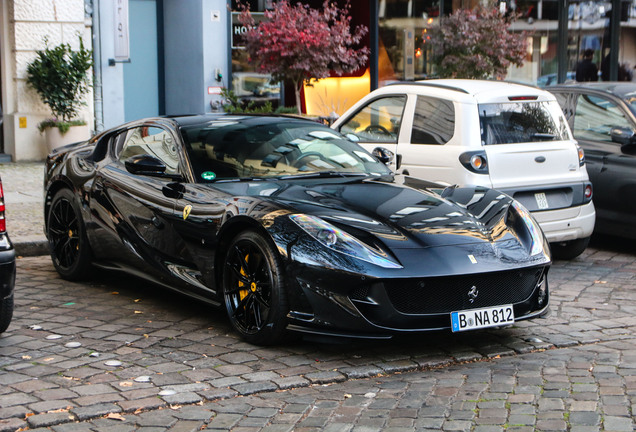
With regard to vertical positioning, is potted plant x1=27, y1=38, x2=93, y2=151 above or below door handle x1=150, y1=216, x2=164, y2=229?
above

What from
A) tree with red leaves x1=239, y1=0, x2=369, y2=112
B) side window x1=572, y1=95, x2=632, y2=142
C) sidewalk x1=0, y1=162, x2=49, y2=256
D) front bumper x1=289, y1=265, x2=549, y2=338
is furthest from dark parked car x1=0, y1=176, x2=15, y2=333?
tree with red leaves x1=239, y1=0, x2=369, y2=112

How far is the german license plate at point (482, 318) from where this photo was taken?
5.65 metres

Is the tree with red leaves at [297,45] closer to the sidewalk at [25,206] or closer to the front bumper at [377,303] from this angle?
the sidewalk at [25,206]

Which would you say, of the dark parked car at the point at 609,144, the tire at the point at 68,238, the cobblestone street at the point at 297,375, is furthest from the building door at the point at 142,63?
the cobblestone street at the point at 297,375

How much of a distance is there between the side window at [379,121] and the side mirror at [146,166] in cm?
312

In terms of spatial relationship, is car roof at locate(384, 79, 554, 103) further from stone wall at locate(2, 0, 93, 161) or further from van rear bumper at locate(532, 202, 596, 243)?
stone wall at locate(2, 0, 93, 161)

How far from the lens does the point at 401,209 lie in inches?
242

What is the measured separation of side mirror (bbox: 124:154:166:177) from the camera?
6703mm

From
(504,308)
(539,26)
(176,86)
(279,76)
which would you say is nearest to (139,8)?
(176,86)

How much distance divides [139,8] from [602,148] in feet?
33.6

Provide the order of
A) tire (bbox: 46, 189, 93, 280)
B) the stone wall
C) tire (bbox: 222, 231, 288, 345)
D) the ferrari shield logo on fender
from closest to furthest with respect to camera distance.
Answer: tire (bbox: 222, 231, 288, 345) < the ferrari shield logo on fender < tire (bbox: 46, 189, 93, 280) < the stone wall

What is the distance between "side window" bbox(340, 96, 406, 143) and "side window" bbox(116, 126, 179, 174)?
8.69 feet

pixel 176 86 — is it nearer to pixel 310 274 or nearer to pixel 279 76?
pixel 279 76

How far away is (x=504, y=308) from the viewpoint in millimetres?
5836
